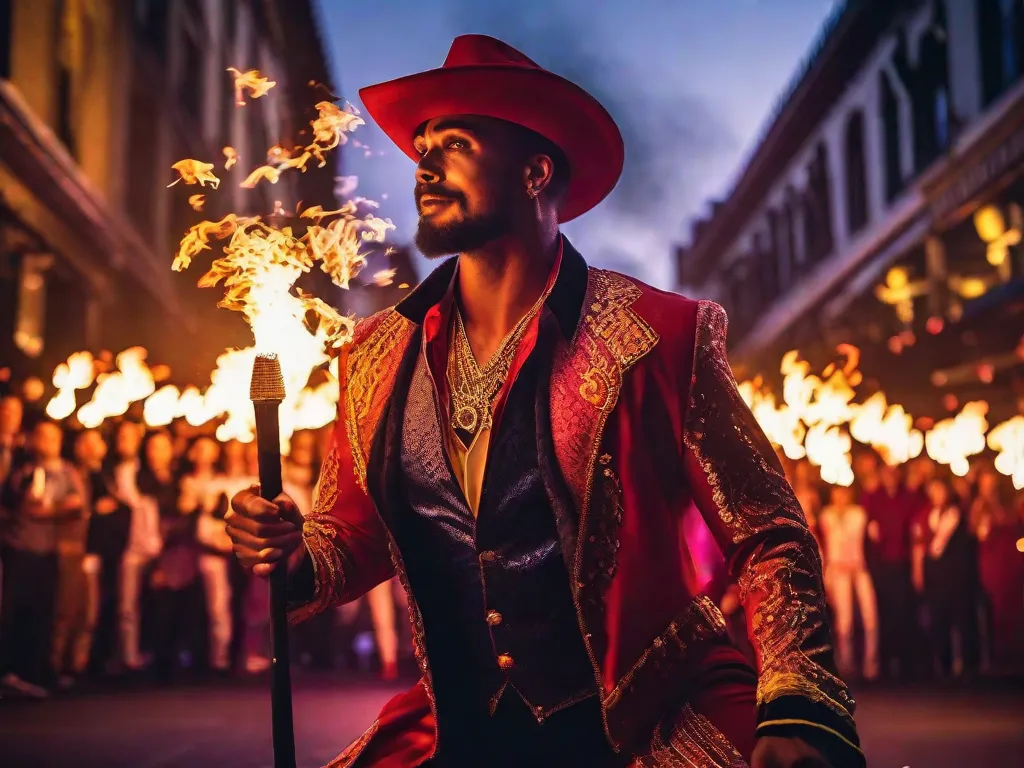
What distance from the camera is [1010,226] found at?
1903cm

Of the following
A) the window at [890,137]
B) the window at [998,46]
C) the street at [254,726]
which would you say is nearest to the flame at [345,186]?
the street at [254,726]

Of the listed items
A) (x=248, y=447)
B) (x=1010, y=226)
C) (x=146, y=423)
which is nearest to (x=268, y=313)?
(x=248, y=447)

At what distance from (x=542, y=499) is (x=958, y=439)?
12876 mm

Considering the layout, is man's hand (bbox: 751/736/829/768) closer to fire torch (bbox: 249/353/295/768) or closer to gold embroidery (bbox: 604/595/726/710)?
gold embroidery (bbox: 604/595/726/710)

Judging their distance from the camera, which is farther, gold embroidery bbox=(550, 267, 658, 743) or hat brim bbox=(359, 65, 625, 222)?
hat brim bbox=(359, 65, 625, 222)

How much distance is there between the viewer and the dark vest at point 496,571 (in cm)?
242

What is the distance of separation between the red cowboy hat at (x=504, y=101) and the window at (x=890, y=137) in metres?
25.0

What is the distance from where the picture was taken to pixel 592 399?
2518 millimetres

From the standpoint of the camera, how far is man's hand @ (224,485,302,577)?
2.38 m

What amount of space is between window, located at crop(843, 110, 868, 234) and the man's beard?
27735 millimetres

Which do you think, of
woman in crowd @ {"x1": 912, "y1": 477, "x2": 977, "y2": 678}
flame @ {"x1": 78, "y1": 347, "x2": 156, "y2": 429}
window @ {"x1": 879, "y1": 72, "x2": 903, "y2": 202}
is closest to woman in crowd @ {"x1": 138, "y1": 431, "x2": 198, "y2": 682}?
flame @ {"x1": 78, "y1": 347, "x2": 156, "y2": 429}

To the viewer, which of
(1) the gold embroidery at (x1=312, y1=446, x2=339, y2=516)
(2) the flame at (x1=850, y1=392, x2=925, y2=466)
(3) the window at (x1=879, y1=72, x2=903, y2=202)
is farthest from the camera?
(3) the window at (x1=879, y1=72, x2=903, y2=202)

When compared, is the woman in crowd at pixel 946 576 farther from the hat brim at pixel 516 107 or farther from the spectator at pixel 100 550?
the hat brim at pixel 516 107

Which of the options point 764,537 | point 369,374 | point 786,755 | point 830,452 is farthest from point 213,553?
point 786,755
